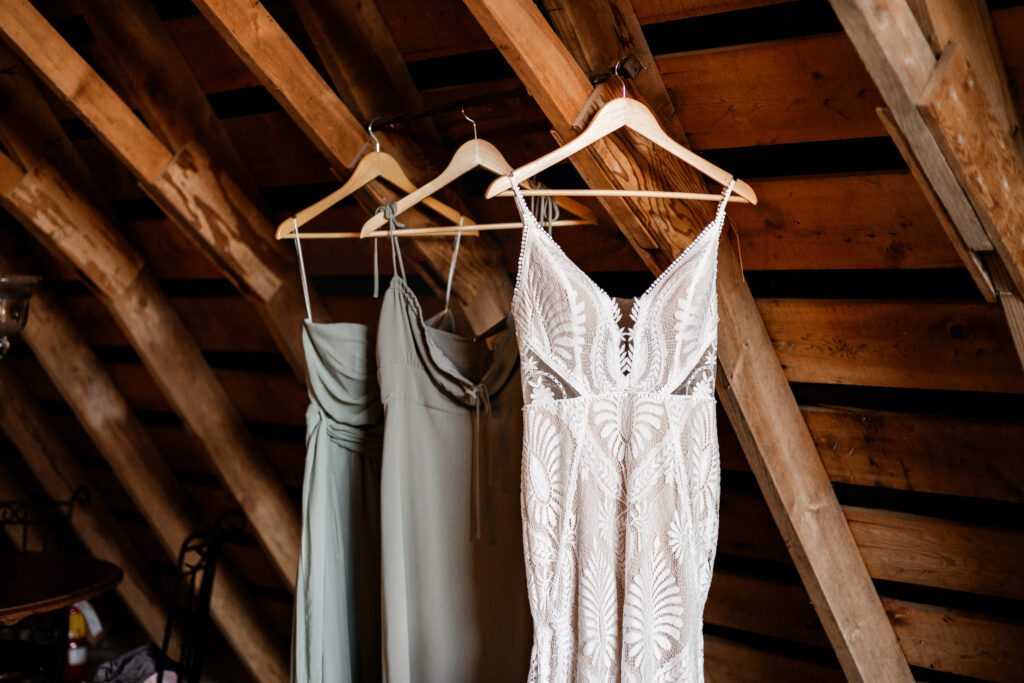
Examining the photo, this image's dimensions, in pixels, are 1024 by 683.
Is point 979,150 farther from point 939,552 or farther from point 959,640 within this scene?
point 959,640

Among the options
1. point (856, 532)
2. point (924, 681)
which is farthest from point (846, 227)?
point (924, 681)

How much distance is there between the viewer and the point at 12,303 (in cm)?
234

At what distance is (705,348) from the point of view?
5.23 ft

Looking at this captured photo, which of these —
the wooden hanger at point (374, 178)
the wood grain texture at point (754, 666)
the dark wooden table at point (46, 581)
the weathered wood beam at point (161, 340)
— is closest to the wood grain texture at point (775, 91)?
the wooden hanger at point (374, 178)

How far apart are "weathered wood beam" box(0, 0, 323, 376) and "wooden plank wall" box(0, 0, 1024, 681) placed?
0.68 feet

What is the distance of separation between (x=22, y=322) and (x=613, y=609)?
1.71 meters

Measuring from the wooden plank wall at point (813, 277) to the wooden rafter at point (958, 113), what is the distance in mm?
133

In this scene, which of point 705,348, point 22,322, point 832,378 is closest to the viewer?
point 705,348

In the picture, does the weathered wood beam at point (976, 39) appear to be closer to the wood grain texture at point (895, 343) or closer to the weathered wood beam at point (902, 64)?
the weathered wood beam at point (902, 64)

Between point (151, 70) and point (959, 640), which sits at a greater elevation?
A: point (151, 70)

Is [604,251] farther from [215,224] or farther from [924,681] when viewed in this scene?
[924,681]

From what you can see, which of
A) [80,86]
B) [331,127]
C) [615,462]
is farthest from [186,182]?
[615,462]

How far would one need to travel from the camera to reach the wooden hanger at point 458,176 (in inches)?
69.4

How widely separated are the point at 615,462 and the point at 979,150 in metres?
0.74
